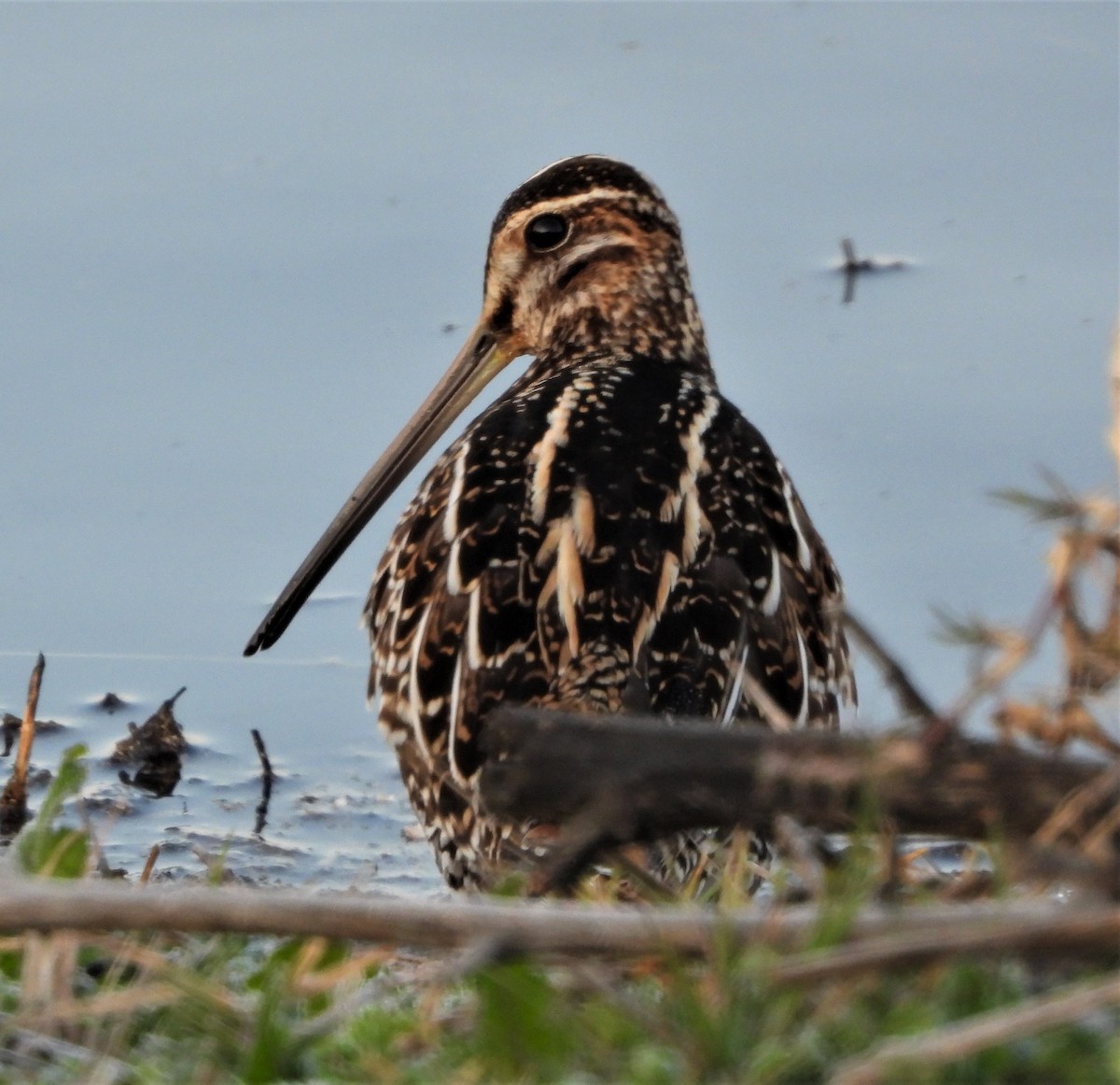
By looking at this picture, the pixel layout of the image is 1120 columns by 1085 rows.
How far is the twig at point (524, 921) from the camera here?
7.33ft

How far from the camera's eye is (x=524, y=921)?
2346 mm

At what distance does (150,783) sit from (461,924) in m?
3.79

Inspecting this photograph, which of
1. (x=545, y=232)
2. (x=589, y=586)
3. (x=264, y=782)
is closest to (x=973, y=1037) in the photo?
(x=589, y=586)

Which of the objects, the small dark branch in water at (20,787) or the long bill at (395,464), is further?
the long bill at (395,464)

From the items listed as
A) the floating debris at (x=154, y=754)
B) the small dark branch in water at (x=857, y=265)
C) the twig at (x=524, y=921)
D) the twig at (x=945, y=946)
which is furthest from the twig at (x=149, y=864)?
the small dark branch in water at (x=857, y=265)

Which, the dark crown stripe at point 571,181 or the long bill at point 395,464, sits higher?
the dark crown stripe at point 571,181

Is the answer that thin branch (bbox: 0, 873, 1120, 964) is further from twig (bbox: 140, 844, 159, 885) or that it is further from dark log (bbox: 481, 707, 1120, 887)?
twig (bbox: 140, 844, 159, 885)

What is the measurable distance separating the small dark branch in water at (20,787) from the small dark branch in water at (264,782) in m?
0.74

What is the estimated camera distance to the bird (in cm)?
418

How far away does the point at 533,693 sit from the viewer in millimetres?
4148

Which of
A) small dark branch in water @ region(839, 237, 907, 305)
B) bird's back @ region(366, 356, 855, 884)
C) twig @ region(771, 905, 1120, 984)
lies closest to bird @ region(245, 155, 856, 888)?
bird's back @ region(366, 356, 855, 884)

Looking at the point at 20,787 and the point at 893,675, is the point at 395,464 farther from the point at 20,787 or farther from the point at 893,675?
the point at 893,675

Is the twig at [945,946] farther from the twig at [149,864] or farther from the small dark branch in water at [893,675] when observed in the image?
the twig at [149,864]

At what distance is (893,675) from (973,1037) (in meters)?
0.47
